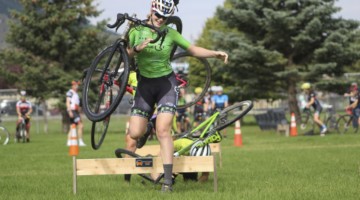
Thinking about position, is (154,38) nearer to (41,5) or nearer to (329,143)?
(329,143)

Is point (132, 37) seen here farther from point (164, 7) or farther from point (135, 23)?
point (164, 7)

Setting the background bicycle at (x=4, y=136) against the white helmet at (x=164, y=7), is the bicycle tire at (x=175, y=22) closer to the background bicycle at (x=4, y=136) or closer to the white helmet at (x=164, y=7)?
the white helmet at (x=164, y=7)

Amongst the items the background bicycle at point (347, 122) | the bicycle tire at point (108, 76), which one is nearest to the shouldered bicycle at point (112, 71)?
the bicycle tire at point (108, 76)

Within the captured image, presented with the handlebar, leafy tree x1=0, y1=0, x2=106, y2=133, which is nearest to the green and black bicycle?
the handlebar

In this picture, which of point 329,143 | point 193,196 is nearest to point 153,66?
point 193,196

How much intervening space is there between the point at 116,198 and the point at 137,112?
127cm

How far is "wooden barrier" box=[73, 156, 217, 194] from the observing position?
28.6 ft

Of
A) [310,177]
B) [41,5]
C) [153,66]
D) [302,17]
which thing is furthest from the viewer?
[41,5]

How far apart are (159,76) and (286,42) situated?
1102 inches

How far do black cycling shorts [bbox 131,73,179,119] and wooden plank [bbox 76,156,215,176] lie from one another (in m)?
0.62

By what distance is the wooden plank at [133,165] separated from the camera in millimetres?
8727

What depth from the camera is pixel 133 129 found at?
9000 mm

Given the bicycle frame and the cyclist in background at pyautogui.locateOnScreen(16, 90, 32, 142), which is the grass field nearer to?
the bicycle frame

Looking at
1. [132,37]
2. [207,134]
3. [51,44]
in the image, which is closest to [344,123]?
[51,44]
